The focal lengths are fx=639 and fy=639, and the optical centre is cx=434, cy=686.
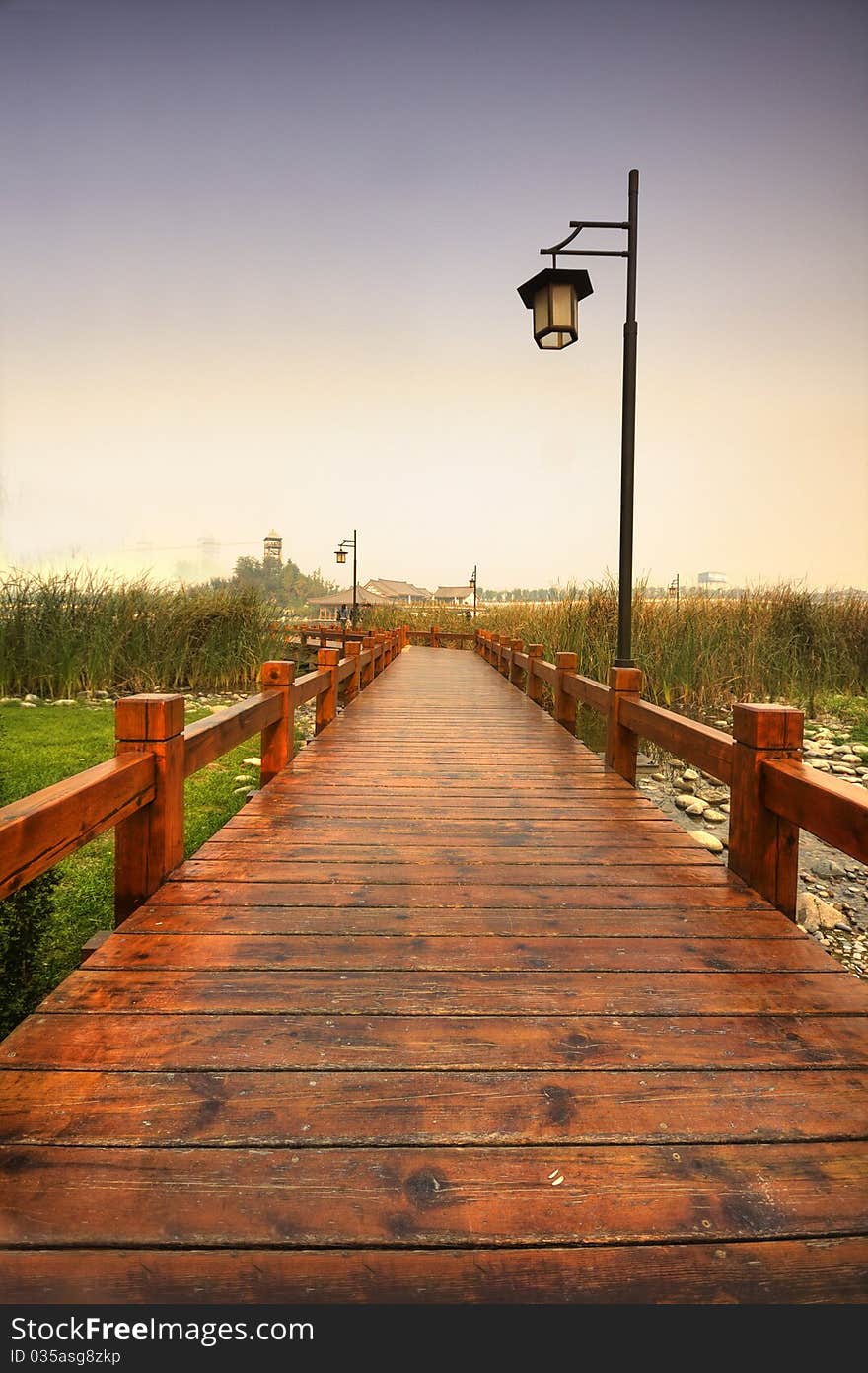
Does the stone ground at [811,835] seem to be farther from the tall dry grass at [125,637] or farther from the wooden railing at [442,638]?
the wooden railing at [442,638]

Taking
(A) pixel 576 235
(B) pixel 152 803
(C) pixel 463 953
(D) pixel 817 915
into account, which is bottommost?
(D) pixel 817 915

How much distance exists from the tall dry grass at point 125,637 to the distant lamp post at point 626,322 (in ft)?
28.7

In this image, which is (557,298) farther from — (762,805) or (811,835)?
(811,835)

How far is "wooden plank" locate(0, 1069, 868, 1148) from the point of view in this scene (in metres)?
1.15

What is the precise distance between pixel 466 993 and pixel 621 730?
9.21ft

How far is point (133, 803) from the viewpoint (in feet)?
6.51

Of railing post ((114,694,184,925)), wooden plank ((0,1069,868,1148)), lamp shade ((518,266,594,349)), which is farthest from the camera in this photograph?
lamp shade ((518,266,594,349))

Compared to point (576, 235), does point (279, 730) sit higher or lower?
lower

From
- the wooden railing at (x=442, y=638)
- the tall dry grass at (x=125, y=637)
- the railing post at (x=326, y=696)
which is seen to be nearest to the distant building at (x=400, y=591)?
the wooden railing at (x=442, y=638)

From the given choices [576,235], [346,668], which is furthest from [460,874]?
[576,235]

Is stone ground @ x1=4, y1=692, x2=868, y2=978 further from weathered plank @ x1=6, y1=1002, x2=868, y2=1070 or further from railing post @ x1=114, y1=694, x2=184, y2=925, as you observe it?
railing post @ x1=114, y1=694, x2=184, y2=925

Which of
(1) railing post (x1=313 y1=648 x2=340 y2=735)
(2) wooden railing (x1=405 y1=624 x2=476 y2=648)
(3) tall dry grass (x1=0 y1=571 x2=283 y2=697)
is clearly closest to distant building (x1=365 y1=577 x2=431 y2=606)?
(2) wooden railing (x1=405 y1=624 x2=476 y2=648)

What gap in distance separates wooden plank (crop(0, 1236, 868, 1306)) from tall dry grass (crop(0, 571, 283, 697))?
11.6 meters

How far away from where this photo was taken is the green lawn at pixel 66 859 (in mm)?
2516
